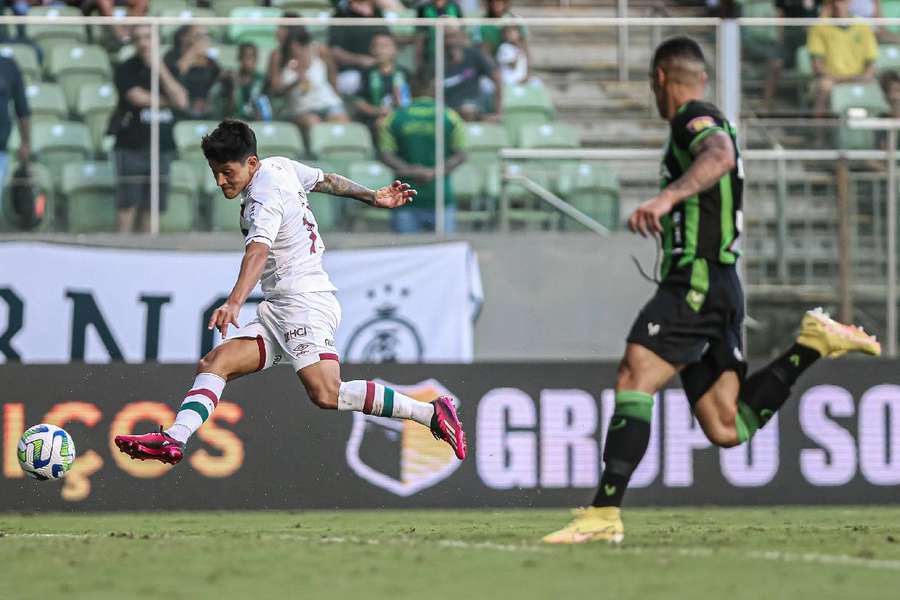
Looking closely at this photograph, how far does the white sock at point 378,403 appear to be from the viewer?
28.5ft

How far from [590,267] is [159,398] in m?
4.01

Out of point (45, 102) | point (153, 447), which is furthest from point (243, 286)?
point (45, 102)

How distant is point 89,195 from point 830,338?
7772 millimetres

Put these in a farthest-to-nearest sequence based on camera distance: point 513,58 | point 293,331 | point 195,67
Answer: point 513,58 → point 195,67 → point 293,331

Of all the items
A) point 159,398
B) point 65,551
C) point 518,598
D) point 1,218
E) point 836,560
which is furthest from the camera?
point 1,218

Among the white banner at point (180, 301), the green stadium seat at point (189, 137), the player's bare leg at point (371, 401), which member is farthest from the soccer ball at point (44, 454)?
the green stadium seat at point (189, 137)

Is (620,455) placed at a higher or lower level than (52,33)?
lower

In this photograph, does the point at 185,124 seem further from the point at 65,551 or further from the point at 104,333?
the point at 65,551

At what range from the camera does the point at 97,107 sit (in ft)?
44.2

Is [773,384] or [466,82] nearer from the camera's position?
[773,384]

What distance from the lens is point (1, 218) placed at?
43.7ft

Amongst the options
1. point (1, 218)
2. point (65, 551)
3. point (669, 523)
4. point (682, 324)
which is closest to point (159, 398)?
point (1, 218)

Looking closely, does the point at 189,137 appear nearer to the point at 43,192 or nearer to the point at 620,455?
the point at 43,192

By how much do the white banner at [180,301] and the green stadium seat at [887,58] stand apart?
3795 millimetres
